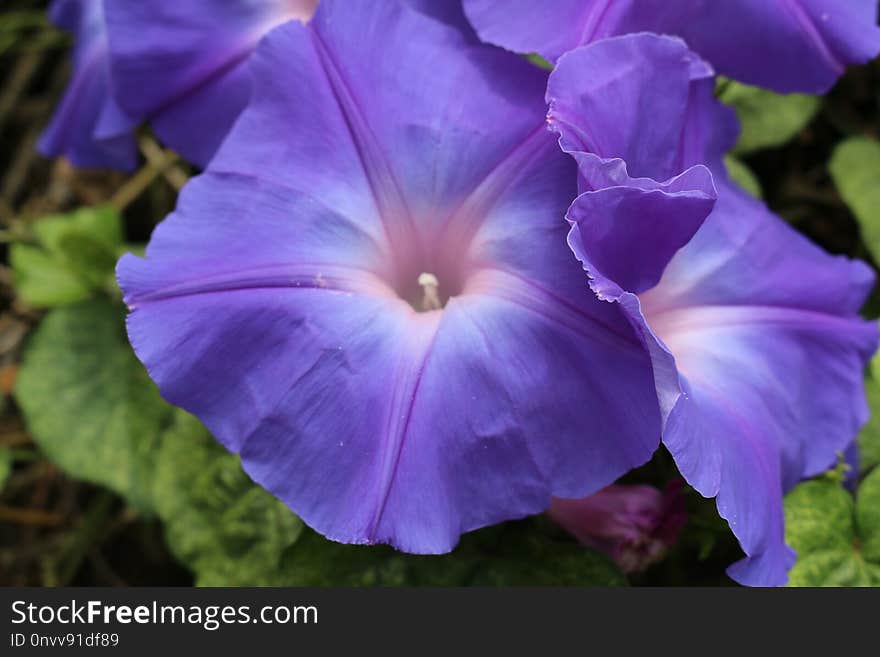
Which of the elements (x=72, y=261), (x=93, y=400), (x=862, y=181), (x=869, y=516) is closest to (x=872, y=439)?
(x=869, y=516)

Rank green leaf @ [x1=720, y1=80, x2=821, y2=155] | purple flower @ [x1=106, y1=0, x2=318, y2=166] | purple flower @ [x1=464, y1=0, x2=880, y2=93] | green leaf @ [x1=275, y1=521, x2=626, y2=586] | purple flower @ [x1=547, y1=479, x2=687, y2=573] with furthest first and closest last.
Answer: green leaf @ [x1=720, y1=80, x2=821, y2=155], purple flower @ [x1=106, y1=0, x2=318, y2=166], green leaf @ [x1=275, y1=521, x2=626, y2=586], purple flower @ [x1=547, y1=479, x2=687, y2=573], purple flower @ [x1=464, y1=0, x2=880, y2=93]

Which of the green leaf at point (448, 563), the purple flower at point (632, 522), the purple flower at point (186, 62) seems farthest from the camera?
the purple flower at point (186, 62)

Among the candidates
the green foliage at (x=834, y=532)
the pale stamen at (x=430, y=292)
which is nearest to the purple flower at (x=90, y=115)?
the pale stamen at (x=430, y=292)

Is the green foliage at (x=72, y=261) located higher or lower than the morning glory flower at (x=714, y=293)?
lower

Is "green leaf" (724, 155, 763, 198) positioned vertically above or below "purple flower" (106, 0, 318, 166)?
below

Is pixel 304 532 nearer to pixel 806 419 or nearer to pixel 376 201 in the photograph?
pixel 376 201

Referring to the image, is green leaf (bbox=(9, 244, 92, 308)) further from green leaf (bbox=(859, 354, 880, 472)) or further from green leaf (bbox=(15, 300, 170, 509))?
green leaf (bbox=(859, 354, 880, 472))

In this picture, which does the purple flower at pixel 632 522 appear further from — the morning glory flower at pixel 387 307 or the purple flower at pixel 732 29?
the purple flower at pixel 732 29

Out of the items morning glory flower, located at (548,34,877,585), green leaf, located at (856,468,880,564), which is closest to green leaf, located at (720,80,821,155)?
morning glory flower, located at (548,34,877,585)
